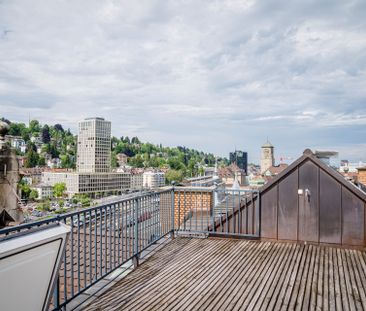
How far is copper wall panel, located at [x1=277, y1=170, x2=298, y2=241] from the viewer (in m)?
5.08

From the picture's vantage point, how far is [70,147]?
151 meters

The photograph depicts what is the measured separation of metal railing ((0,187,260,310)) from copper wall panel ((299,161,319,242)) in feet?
2.59

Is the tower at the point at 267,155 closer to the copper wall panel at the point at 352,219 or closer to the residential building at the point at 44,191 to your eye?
the residential building at the point at 44,191

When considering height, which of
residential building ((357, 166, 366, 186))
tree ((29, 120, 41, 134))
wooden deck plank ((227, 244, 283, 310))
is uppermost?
tree ((29, 120, 41, 134))

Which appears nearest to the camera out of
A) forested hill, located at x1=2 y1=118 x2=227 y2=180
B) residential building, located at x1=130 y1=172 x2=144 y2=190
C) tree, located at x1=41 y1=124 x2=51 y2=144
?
residential building, located at x1=130 y1=172 x2=144 y2=190

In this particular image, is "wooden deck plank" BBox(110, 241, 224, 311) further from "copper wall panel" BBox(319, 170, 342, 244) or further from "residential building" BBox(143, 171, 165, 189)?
"residential building" BBox(143, 171, 165, 189)

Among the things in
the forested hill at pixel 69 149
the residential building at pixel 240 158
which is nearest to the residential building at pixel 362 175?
the forested hill at pixel 69 149

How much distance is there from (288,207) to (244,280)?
2.15 m

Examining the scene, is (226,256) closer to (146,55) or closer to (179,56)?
(179,56)

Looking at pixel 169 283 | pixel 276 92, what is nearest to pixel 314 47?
pixel 169 283

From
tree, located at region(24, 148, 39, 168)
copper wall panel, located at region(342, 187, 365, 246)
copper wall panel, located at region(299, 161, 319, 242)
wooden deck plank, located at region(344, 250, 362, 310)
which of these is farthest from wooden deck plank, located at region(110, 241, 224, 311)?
tree, located at region(24, 148, 39, 168)

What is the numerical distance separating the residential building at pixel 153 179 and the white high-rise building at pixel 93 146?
985 inches

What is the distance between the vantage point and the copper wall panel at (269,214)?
205 inches

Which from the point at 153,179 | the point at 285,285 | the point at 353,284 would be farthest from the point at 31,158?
the point at 353,284
